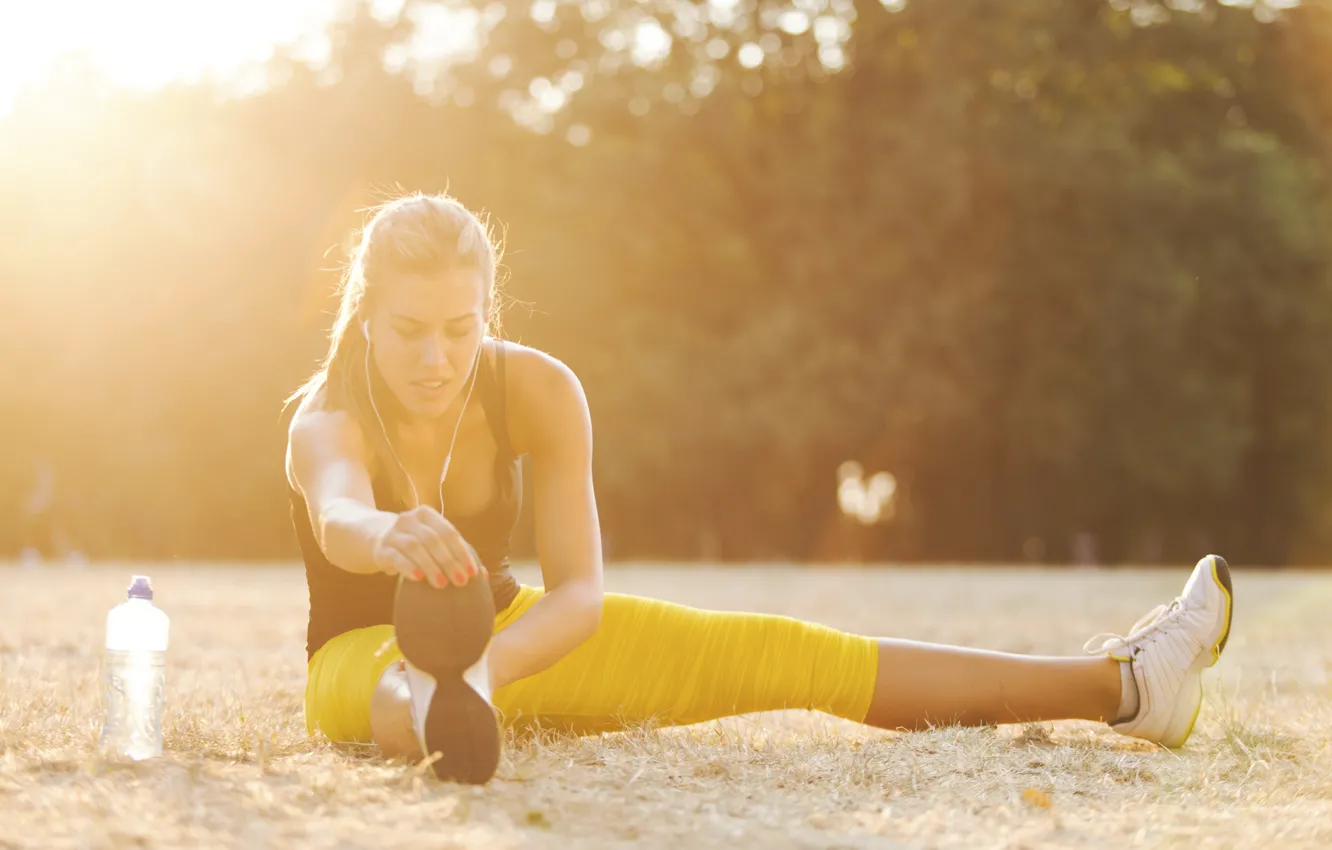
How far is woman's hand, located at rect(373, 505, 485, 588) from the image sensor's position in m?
Result: 2.77

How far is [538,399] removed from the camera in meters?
3.74

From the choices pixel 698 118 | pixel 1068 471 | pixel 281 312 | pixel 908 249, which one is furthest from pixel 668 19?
pixel 1068 471

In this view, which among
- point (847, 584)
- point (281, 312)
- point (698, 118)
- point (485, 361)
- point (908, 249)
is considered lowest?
point (847, 584)

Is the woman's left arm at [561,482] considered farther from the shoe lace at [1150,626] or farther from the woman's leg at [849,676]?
the shoe lace at [1150,626]

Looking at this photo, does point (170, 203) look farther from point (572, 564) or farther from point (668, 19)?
point (572, 564)

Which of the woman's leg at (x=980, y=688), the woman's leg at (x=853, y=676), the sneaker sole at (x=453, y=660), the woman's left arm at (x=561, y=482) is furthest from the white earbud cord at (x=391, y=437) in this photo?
the woman's leg at (x=980, y=688)

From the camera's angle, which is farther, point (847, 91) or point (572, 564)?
point (847, 91)

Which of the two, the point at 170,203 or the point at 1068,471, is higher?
the point at 170,203

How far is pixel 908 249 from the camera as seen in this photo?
70.8 feet

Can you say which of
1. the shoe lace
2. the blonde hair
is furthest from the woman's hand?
the shoe lace

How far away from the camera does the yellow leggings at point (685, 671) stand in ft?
13.0

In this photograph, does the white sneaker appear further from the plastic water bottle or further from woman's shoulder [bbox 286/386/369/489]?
the plastic water bottle

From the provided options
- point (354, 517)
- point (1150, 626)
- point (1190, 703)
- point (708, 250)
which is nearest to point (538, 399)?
point (354, 517)

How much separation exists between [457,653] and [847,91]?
20.6 metres
